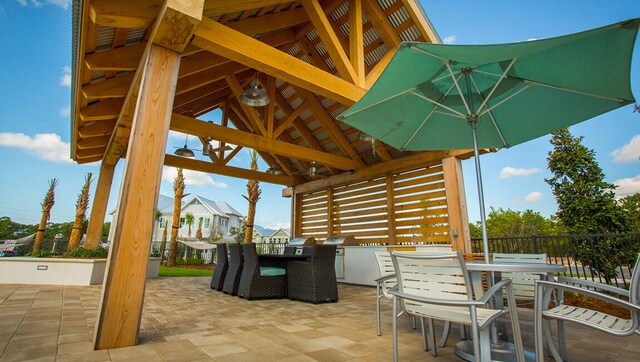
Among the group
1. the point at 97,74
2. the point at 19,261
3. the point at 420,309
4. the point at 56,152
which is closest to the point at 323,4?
the point at 97,74

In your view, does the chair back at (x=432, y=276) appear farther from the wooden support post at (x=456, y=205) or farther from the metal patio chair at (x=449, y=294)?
the wooden support post at (x=456, y=205)

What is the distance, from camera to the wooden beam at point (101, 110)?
5.20m

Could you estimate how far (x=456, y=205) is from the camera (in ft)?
20.1

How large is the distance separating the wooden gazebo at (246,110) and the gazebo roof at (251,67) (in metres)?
0.02

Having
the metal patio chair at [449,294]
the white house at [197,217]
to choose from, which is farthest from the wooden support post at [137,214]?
the white house at [197,217]

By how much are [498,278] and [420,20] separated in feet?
16.2

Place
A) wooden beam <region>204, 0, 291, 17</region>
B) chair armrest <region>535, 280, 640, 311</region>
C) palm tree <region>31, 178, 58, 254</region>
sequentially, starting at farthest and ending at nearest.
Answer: palm tree <region>31, 178, 58, 254</region> → wooden beam <region>204, 0, 291, 17</region> → chair armrest <region>535, 280, 640, 311</region>

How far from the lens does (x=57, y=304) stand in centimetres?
380

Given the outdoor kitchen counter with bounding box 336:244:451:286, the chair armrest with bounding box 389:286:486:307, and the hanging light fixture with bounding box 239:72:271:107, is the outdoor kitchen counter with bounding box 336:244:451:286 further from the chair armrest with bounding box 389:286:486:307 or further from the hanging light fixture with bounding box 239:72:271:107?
the chair armrest with bounding box 389:286:486:307

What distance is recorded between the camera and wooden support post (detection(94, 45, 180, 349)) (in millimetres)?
2164

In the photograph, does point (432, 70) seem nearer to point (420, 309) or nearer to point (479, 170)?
point (479, 170)

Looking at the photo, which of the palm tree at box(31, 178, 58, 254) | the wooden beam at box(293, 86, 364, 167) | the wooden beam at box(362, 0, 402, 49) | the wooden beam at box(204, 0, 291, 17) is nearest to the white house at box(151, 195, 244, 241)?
the palm tree at box(31, 178, 58, 254)

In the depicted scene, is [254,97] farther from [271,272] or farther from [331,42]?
[271,272]

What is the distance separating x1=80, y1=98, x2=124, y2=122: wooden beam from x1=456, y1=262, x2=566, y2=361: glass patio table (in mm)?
6368
